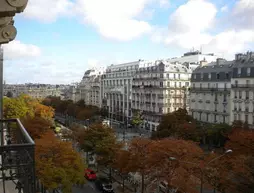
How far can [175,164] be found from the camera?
23812 millimetres

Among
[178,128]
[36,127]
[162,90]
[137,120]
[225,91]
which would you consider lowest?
[137,120]

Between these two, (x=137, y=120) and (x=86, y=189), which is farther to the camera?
(x=137, y=120)

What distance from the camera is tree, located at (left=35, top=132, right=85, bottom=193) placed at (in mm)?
22828

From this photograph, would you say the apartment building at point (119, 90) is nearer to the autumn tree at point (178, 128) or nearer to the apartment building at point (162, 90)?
the apartment building at point (162, 90)

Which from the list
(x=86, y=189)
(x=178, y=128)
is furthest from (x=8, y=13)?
(x=178, y=128)

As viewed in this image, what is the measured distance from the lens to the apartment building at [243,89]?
151 feet

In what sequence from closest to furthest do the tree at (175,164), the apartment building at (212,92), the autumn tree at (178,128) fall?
the tree at (175,164)
the autumn tree at (178,128)
the apartment building at (212,92)

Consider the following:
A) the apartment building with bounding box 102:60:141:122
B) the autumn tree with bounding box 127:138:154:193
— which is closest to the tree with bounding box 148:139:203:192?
the autumn tree with bounding box 127:138:154:193

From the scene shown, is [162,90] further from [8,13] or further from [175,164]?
[8,13]

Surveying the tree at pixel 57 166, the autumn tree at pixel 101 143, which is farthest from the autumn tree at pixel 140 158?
the autumn tree at pixel 101 143

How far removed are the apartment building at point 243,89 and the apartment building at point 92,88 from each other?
182ft

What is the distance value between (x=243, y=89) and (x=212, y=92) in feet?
25.6

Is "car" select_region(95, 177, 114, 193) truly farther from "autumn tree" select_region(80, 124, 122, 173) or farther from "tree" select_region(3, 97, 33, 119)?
"tree" select_region(3, 97, 33, 119)

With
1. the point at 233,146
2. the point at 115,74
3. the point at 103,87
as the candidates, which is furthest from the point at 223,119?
the point at 103,87
